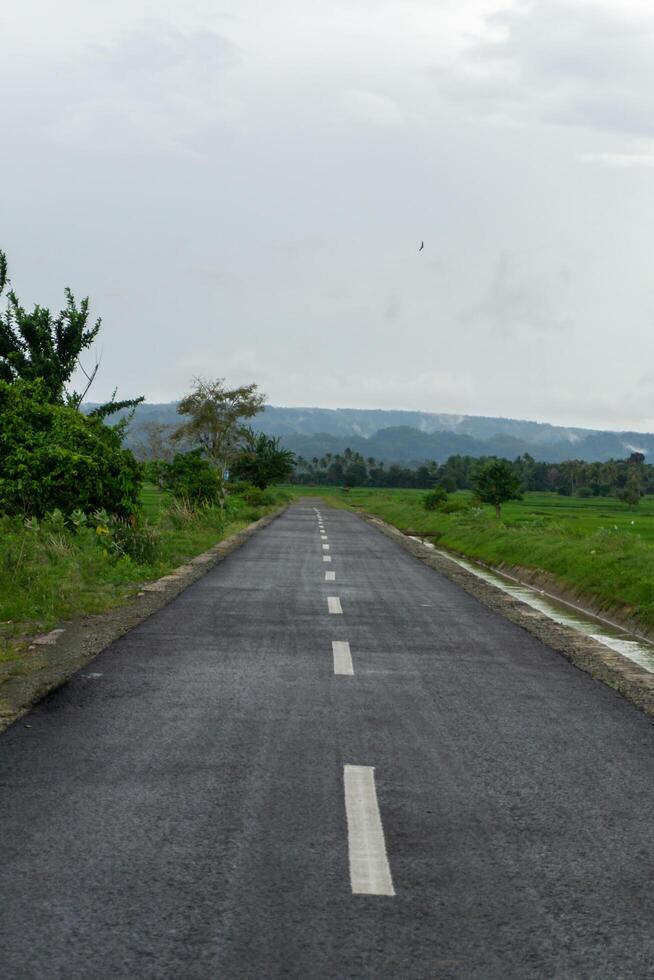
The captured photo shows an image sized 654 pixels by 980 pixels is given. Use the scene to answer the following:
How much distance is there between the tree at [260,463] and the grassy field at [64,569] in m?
52.9

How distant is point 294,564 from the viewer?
23516 millimetres

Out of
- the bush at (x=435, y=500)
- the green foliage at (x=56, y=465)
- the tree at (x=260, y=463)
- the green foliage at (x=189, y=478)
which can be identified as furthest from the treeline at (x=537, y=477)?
the green foliage at (x=56, y=465)

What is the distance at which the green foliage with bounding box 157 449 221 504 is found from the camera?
3997 cm

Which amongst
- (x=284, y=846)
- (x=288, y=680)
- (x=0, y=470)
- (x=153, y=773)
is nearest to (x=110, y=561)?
(x=0, y=470)

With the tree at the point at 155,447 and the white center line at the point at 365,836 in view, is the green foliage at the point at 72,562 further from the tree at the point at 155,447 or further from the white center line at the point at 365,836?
the tree at the point at 155,447

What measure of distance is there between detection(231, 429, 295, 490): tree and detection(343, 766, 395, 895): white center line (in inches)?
2971

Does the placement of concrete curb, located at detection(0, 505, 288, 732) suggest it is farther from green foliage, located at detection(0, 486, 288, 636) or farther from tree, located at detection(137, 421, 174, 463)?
tree, located at detection(137, 421, 174, 463)

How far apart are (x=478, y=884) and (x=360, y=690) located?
14.8 feet

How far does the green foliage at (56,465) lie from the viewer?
72.1ft

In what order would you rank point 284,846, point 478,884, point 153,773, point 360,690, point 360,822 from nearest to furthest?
point 478,884
point 284,846
point 360,822
point 153,773
point 360,690

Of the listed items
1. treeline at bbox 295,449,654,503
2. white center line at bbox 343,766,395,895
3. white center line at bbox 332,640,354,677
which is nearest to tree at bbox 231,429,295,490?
treeline at bbox 295,449,654,503

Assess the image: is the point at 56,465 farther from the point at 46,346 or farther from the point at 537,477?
the point at 537,477

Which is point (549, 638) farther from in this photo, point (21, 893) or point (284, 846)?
point (21, 893)

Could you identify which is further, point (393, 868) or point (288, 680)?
point (288, 680)
